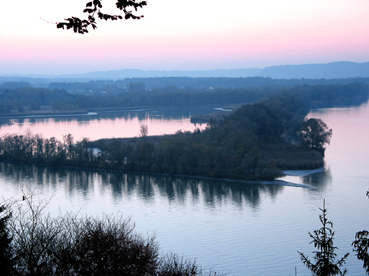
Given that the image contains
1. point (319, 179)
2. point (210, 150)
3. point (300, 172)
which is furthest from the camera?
point (300, 172)

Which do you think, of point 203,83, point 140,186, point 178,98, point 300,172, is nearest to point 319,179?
point 300,172

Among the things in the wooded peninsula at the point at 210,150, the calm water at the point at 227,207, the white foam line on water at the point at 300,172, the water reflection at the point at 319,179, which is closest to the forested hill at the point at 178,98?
the wooded peninsula at the point at 210,150

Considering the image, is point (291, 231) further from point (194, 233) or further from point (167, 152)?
point (167, 152)

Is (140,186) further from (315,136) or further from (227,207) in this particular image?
(315,136)

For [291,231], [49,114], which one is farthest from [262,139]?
[49,114]

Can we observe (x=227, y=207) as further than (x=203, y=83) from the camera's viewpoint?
No

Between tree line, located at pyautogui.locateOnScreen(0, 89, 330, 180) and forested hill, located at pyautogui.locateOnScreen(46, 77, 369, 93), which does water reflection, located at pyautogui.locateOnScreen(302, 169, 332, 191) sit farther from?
forested hill, located at pyautogui.locateOnScreen(46, 77, 369, 93)
